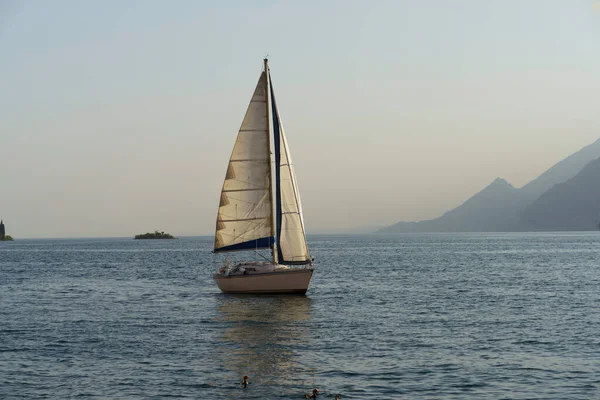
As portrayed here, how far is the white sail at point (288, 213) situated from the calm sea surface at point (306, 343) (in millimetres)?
3454

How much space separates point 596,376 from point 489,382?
15.5 ft

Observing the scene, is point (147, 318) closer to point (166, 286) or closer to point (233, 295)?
point (233, 295)

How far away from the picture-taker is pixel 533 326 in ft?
139

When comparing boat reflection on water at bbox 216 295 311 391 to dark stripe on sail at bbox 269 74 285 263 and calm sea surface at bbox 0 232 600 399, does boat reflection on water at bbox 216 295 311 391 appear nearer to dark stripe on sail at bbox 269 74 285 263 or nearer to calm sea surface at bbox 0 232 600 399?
calm sea surface at bbox 0 232 600 399

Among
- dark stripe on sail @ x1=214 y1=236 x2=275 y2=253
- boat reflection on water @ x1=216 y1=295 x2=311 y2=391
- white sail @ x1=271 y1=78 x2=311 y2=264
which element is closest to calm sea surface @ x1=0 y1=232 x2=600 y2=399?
boat reflection on water @ x1=216 y1=295 x2=311 y2=391

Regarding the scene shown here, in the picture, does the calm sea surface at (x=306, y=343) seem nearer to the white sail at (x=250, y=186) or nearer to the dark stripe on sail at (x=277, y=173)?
the dark stripe on sail at (x=277, y=173)

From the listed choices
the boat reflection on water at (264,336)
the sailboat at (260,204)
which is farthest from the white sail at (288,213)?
the boat reflection on water at (264,336)

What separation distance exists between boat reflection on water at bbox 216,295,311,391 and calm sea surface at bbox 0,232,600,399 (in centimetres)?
9

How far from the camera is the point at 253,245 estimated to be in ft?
190

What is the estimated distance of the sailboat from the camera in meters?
56.0

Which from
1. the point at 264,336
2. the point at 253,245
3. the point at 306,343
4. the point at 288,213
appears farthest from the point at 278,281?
the point at 306,343

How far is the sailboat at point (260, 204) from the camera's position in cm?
5600

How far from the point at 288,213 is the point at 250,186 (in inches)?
158

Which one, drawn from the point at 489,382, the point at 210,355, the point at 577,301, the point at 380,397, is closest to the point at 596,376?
the point at 489,382
